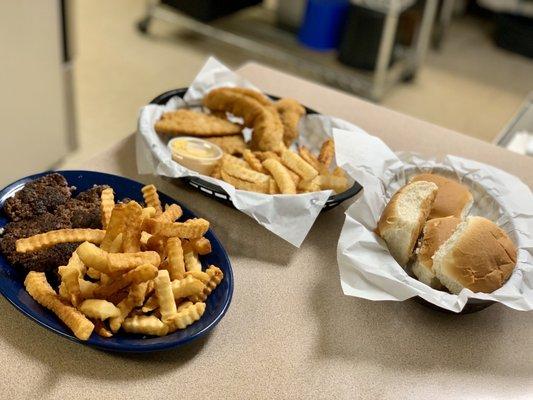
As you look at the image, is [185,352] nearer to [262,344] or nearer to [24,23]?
[262,344]

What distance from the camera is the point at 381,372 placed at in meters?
0.81

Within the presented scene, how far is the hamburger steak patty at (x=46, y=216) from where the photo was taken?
0.81 m

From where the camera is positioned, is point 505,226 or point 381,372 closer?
point 381,372

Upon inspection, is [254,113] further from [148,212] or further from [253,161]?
[148,212]

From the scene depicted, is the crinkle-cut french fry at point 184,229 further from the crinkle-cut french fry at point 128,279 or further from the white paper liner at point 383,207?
the white paper liner at point 383,207

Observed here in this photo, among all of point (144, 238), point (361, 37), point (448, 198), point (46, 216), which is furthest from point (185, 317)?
point (361, 37)

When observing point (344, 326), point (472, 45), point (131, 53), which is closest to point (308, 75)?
point (131, 53)

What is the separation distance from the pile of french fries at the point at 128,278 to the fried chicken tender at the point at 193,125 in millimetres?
313

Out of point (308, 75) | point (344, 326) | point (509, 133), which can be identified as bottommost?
point (308, 75)

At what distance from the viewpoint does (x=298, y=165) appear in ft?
3.51

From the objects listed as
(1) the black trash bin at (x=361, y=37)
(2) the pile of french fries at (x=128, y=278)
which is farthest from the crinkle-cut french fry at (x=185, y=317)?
(1) the black trash bin at (x=361, y=37)

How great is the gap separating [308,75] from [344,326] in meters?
2.31

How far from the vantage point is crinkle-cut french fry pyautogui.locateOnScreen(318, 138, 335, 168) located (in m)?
1.13

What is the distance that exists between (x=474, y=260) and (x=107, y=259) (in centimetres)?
48
